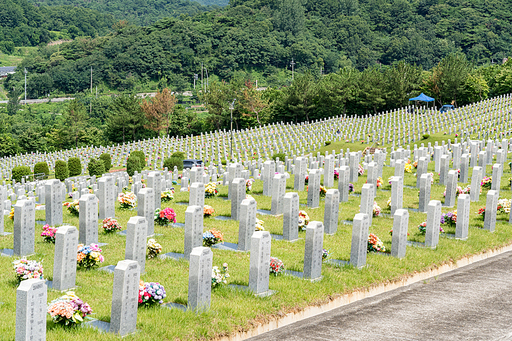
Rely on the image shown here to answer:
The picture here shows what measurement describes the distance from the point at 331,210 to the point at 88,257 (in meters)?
5.78

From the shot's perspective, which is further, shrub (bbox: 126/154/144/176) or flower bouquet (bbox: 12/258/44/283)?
shrub (bbox: 126/154/144/176)

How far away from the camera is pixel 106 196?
53.5 ft

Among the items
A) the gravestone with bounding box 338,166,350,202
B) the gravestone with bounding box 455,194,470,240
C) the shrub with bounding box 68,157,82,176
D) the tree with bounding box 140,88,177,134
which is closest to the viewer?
the gravestone with bounding box 455,194,470,240

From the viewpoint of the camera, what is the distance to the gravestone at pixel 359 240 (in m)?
11.6

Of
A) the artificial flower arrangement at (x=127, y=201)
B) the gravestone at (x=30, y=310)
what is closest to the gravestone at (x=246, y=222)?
the artificial flower arrangement at (x=127, y=201)

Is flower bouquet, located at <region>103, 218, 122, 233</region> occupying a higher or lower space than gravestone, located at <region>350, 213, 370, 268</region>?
lower

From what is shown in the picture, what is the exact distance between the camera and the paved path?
895 cm

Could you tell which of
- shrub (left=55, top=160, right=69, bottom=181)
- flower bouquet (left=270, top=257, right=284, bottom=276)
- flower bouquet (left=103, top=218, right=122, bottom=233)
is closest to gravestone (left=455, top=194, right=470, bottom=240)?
flower bouquet (left=270, top=257, right=284, bottom=276)

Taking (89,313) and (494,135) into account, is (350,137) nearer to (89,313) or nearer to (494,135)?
(494,135)

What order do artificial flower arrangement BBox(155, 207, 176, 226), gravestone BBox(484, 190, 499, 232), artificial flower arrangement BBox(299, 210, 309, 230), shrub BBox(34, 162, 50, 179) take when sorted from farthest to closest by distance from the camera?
shrub BBox(34, 162, 50, 179) → artificial flower arrangement BBox(155, 207, 176, 226) → gravestone BBox(484, 190, 499, 232) → artificial flower arrangement BBox(299, 210, 309, 230)

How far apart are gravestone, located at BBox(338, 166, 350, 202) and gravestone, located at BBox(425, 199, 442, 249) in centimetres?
499

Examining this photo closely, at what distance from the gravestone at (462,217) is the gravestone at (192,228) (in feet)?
19.6

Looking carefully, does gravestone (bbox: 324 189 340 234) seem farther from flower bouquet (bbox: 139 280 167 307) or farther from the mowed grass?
flower bouquet (bbox: 139 280 167 307)

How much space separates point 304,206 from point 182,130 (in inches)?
2051
